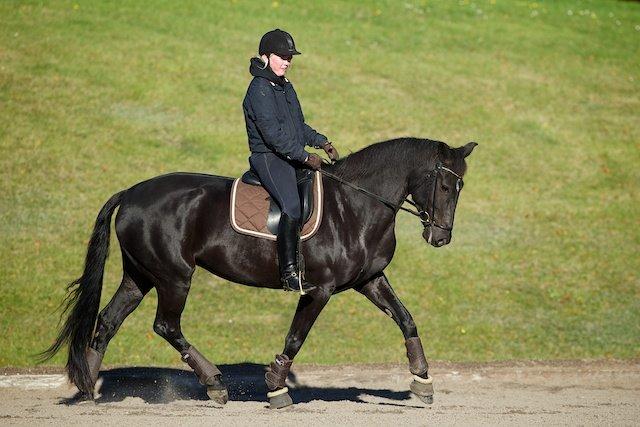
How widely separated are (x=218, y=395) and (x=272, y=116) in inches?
126

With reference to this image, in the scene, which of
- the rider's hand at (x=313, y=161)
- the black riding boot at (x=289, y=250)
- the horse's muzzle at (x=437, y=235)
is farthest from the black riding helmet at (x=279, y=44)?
the horse's muzzle at (x=437, y=235)

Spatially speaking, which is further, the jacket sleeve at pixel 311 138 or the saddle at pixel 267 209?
the jacket sleeve at pixel 311 138

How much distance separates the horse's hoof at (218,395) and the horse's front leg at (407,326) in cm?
196

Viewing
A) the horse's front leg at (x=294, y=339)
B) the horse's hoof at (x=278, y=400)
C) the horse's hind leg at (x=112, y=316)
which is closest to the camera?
the horse's front leg at (x=294, y=339)

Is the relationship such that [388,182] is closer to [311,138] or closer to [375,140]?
[311,138]

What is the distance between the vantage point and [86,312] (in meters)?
10.7

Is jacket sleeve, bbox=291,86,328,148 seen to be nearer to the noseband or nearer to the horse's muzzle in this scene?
the noseband

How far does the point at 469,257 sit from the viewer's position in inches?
716

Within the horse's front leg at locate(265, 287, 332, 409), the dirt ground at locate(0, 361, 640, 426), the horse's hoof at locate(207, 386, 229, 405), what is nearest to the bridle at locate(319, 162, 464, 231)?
the horse's front leg at locate(265, 287, 332, 409)

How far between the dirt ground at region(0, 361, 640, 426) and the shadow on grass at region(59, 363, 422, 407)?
0.01 metres

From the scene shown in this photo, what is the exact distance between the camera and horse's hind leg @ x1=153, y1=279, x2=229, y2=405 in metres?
10.4

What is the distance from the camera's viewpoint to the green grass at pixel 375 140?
51.4ft

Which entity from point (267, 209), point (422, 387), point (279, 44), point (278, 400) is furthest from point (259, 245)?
point (422, 387)

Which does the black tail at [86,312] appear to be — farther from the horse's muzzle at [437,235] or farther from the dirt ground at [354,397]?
the horse's muzzle at [437,235]
